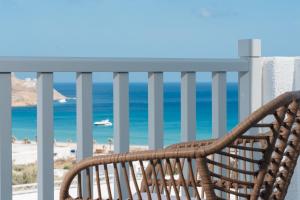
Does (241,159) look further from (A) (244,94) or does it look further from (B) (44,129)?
(A) (244,94)

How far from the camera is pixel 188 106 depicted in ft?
10.7

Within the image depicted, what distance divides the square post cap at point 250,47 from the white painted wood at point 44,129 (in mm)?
1301

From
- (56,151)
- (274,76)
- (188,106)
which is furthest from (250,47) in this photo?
(56,151)

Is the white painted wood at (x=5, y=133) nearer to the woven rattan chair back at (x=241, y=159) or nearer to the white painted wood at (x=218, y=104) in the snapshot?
the woven rattan chair back at (x=241, y=159)

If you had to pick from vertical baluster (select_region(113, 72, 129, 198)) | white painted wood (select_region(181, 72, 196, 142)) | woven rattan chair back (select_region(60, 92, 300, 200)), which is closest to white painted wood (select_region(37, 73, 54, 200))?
vertical baluster (select_region(113, 72, 129, 198))

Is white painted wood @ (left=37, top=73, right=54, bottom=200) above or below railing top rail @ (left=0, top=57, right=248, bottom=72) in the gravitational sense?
below

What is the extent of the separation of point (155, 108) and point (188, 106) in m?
0.24

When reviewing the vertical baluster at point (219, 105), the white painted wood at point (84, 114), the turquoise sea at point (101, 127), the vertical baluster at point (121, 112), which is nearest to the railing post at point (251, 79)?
the vertical baluster at point (219, 105)

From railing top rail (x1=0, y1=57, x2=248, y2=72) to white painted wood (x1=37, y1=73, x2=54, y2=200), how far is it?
0.07 metres

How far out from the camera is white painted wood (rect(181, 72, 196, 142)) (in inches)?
127

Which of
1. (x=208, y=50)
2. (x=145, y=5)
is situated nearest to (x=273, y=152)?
(x=208, y=50)

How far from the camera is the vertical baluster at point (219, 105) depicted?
134 inches

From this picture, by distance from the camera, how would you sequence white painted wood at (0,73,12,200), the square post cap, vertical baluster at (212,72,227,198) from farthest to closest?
the square post cap → vertical baluster at (212,72,227,198) → white painted wood at (0,73,12,200)

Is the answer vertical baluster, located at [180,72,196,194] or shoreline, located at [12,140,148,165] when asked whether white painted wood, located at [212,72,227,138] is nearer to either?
vertical baluster, located at [180,72,196,194]
